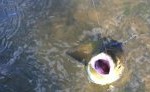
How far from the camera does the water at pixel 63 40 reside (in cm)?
309

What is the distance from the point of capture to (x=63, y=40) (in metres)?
3.31

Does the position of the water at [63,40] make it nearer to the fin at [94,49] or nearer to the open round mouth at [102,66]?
the fin at [94,49]

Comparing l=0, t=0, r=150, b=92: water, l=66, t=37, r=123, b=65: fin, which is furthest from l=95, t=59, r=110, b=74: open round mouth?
l=0, t=0, r=150, b=92: water

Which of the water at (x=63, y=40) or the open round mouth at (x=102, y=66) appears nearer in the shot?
the open round mouth at (x=102, y=66)

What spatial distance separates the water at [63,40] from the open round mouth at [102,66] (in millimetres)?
223

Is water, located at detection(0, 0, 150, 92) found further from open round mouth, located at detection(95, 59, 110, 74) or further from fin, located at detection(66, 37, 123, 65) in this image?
open round mouth, located at detection(95, 59, 110, 74)

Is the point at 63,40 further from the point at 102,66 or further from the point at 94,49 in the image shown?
the point at 102,66

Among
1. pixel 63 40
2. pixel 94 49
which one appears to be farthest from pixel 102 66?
pixel 63 40

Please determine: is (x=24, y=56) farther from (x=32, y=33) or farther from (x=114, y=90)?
(x=114, y=90)

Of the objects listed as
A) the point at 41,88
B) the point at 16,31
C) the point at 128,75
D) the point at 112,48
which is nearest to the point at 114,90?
the point at 128,75

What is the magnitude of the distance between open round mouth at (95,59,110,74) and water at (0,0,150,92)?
0.22 metres

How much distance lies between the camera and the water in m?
3.09

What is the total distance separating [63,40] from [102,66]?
0.58m

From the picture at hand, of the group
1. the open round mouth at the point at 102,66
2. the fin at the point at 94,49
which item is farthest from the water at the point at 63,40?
the open round mouth at the point at 102,66
